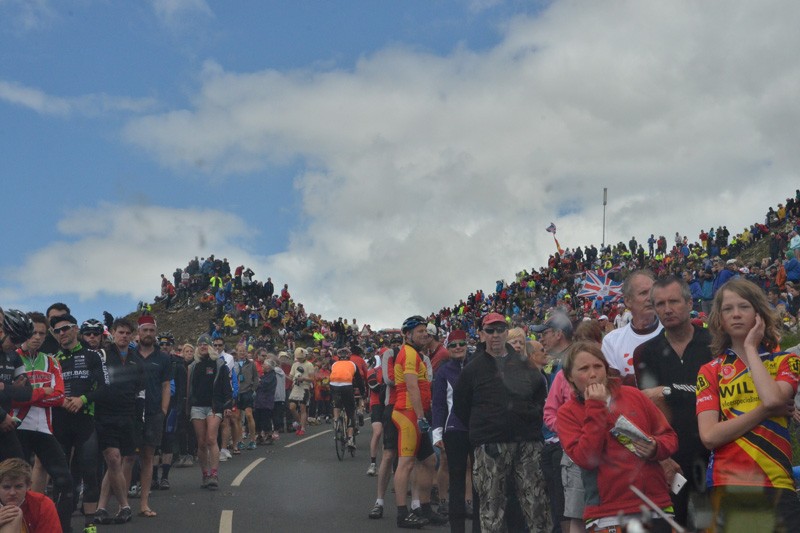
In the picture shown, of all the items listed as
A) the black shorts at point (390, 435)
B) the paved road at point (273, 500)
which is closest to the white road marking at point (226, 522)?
the paved road at point (273, 500)

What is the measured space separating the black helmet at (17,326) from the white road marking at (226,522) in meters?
3.07

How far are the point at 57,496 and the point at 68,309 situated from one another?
1731mm

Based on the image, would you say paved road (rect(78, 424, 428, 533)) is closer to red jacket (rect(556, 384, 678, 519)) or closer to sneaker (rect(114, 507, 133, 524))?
sneaker (rect(114, 507, 133, 524))

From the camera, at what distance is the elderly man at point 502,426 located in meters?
7.99

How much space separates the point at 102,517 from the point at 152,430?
1418 millimetres

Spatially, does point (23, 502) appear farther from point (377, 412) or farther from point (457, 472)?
point (377, 412)

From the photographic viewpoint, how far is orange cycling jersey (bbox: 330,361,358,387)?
18781 mm

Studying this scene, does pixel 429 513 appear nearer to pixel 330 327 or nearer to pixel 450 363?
pixel 450 363

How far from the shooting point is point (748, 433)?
4434 millimetres

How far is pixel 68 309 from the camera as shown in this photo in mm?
9859

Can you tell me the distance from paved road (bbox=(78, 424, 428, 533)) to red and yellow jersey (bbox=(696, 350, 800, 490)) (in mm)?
6570

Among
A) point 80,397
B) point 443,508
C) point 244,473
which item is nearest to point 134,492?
point 244,473

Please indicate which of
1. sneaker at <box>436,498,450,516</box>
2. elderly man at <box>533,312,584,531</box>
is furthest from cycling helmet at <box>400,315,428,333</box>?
elderly man at <box>533,312,584,531</box>

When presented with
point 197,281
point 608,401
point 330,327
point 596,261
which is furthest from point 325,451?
point 197,281
